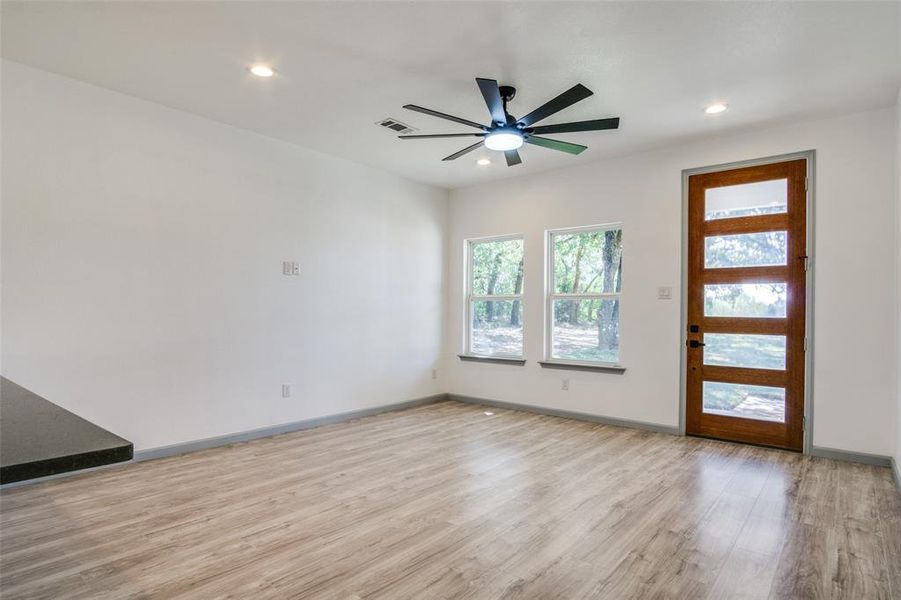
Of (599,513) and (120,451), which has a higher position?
(120,451)

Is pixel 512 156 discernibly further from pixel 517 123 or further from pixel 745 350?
pixel 745 350

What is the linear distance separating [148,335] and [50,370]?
2.09 ft

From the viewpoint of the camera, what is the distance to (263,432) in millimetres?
4477

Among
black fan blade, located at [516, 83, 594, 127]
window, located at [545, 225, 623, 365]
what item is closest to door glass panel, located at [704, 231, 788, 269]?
window, located at [545, 225, 623, 365]

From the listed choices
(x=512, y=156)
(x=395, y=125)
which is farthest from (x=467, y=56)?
(x=395, y=125)

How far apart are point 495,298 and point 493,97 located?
3.50 m

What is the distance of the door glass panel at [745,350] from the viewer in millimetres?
4188

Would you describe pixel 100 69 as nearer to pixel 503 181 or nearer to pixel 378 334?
pixel 378 334

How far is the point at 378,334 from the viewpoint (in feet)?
18.4

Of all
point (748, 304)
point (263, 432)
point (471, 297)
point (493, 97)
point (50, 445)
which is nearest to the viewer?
point (50, 445)

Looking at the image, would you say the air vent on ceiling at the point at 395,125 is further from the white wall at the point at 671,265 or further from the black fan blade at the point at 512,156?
the white wall at the point at 671,265

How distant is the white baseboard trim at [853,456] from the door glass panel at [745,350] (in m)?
0.70

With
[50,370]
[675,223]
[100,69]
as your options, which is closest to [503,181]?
[675,223]

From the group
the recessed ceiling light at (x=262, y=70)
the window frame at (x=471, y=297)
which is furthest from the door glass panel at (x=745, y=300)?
the recessed ceiling light at (x=262, y=70)
